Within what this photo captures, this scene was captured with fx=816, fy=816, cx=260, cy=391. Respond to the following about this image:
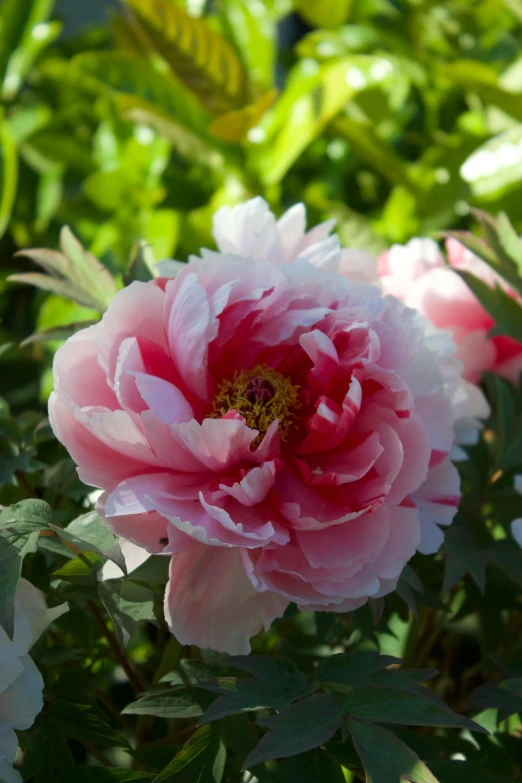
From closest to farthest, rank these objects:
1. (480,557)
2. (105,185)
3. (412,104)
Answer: (480,557) → (105,185) → (412,104)

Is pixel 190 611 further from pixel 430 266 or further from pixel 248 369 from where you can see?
pixel 430 266

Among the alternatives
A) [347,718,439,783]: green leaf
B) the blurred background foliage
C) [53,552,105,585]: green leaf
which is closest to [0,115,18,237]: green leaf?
the blurred background foliage

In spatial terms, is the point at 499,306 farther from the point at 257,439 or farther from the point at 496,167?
the point at 496,167

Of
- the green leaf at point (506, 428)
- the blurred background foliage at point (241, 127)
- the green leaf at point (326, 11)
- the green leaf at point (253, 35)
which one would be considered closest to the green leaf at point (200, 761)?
the green leaf at point (506, 428)

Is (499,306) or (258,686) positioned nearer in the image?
(258,686)

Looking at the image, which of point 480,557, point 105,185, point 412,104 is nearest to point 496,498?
point 480,557

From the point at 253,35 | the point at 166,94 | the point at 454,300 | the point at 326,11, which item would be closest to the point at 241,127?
the point at 166,94
